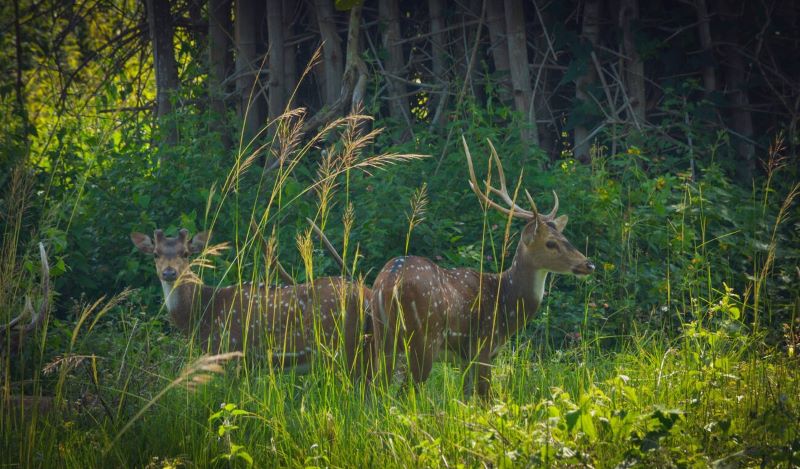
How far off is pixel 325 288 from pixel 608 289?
200 centimetres

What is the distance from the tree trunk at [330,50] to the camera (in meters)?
9.40

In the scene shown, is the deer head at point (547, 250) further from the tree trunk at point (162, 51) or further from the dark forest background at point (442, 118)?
the tree trunk at point (162, 51)

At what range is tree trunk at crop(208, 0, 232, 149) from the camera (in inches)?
380

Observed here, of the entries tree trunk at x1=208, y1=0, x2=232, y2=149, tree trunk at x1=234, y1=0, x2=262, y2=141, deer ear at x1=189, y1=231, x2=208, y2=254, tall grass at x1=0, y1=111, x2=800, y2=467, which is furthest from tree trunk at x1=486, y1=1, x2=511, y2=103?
tall grass at x1=0, y1=111, x2=800, y2=467

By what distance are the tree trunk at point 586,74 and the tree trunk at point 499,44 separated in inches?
24.6

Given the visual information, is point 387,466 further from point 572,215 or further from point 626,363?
point 572,215

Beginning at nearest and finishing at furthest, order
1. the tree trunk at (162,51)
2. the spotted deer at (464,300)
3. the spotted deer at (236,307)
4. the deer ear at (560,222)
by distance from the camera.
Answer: the spotted deer at (464,300)
the spotted deer at (236,307)
the deer ear at (560,222)
the tree trunk at (162,51)

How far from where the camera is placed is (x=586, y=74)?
9.20 meters

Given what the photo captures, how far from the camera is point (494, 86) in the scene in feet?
29.5

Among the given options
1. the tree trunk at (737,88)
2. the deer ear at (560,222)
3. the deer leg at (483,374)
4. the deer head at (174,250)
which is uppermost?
the tree trunk at (737,88)

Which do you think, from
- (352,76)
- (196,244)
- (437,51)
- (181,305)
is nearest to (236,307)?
(181,305)

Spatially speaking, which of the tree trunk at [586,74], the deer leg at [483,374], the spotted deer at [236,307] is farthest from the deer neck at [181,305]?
the tree trunk at [586,74]

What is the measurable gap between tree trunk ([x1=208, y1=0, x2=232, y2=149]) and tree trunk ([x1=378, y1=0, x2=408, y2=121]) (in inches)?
58.4

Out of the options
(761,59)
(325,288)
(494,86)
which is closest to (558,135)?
(494,86)
